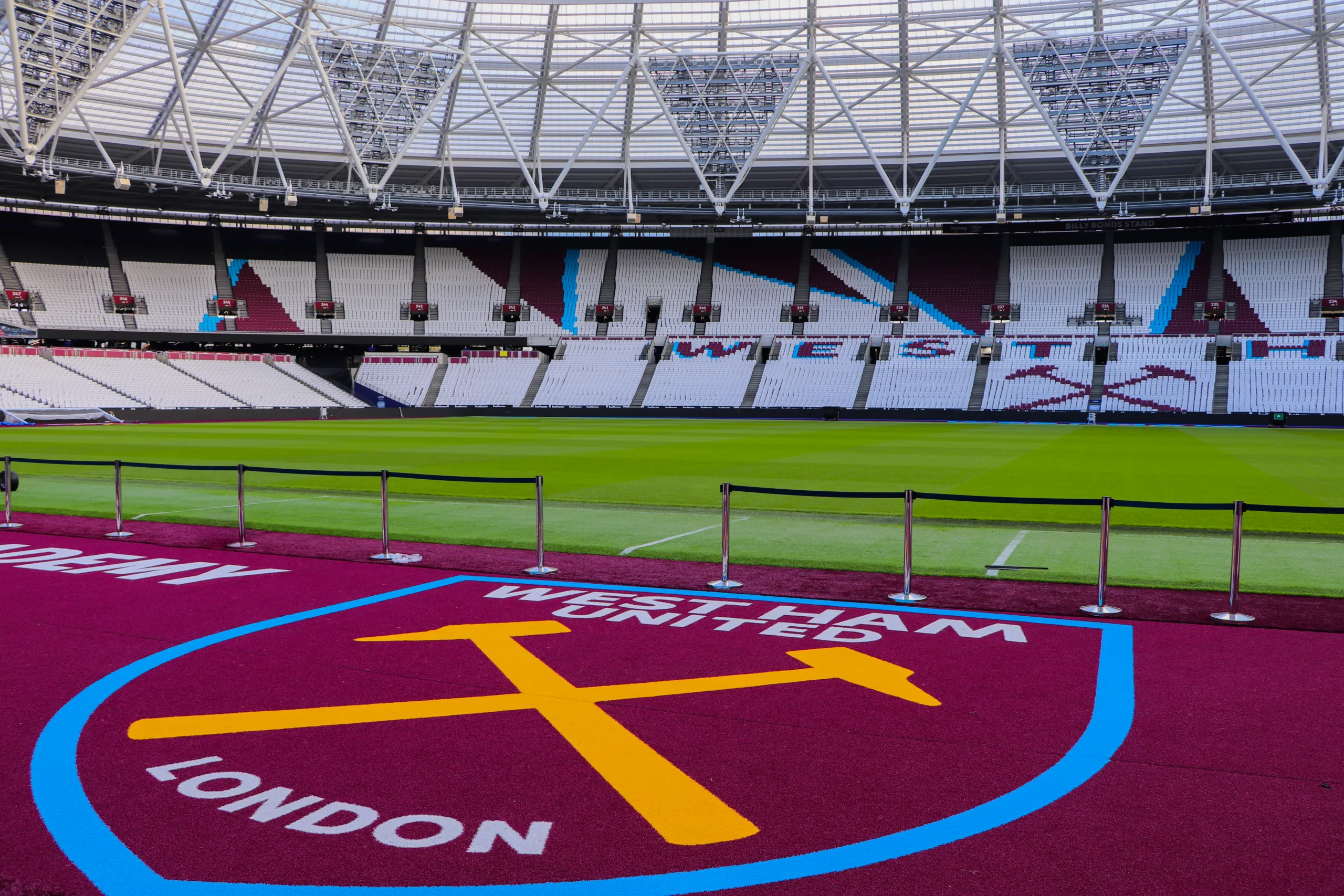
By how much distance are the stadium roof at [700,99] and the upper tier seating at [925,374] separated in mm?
9069

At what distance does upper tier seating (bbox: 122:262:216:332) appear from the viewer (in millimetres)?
67062

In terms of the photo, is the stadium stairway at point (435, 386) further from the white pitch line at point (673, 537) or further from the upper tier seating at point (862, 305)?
the white pitch line at point (673, 537)

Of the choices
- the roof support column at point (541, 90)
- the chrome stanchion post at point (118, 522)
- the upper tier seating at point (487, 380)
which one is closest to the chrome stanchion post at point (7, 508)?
the chrome stanchion post at point (118, 522)

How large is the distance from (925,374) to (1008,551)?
2063 inches

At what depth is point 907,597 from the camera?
28.2 feet

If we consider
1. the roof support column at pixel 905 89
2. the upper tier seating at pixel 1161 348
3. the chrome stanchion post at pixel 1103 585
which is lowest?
the chrome stanchion post at pixel 1103 585

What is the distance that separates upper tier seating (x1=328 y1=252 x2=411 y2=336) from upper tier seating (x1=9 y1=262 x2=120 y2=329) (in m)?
15.2

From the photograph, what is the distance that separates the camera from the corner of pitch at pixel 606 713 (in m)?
4.15

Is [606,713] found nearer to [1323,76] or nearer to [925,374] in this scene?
[1323,76]

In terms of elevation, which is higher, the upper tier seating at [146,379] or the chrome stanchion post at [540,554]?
the upper tier seating at [146,379]

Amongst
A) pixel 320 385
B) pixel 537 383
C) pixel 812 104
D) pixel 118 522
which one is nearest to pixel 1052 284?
pixel 812 104

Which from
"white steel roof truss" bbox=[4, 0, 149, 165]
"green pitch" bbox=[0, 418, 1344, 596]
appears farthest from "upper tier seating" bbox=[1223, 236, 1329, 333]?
"white steel roof truss" bbox=[4, 0, 149, 165]

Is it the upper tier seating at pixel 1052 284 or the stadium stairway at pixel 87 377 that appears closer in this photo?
the stadium stairway at pixel 87 377

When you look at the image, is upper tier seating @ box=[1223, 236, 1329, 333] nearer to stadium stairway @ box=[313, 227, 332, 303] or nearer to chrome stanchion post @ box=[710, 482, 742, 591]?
chrome stanchion post @ box=[710, 482, 742, 591]
